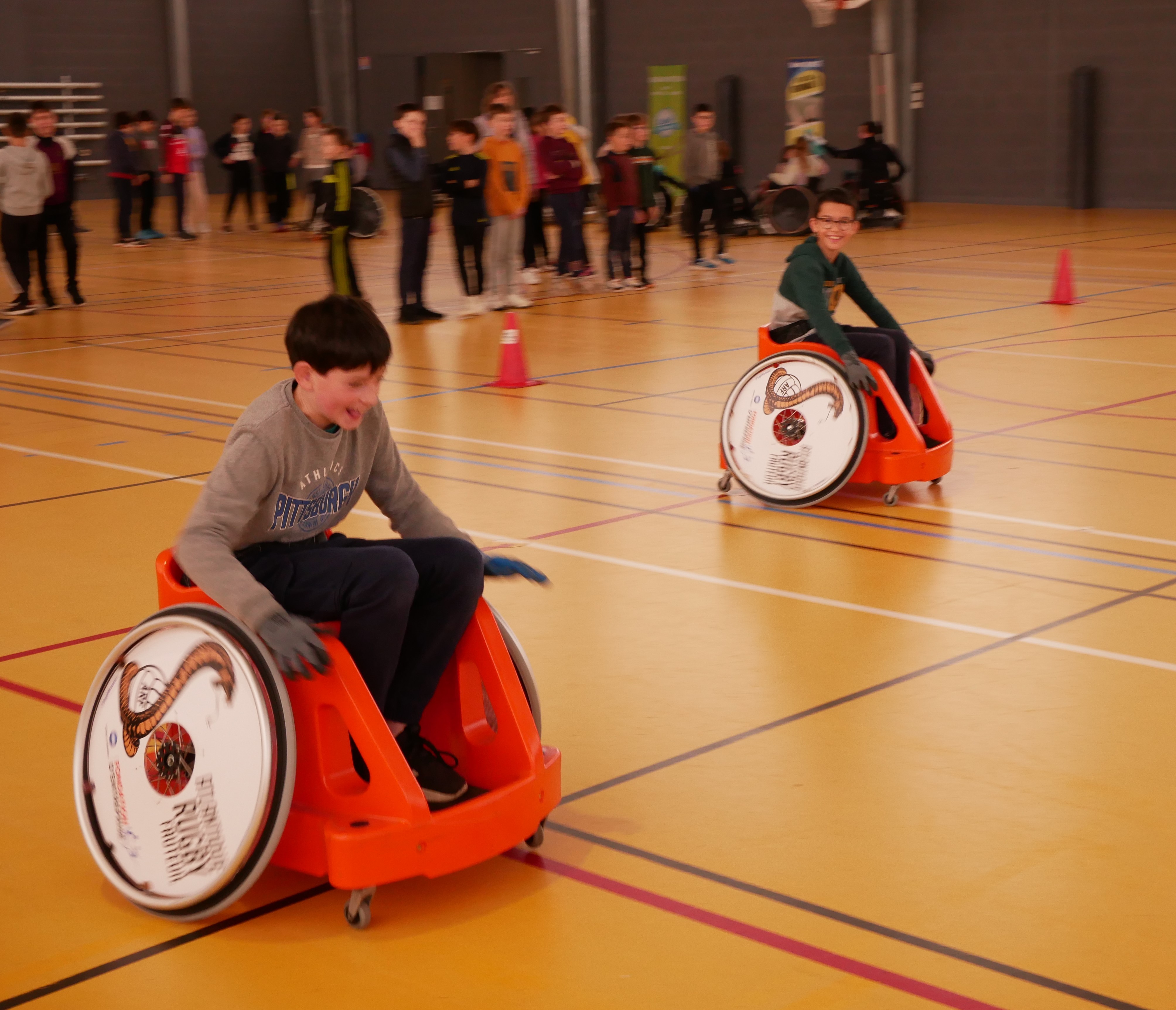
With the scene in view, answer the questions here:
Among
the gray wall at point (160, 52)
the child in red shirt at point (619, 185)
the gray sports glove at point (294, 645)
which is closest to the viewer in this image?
the gray sports glove at point (294, 645)

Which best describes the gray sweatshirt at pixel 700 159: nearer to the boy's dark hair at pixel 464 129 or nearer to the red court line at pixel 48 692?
the boy's dark hair at pixel 464 129

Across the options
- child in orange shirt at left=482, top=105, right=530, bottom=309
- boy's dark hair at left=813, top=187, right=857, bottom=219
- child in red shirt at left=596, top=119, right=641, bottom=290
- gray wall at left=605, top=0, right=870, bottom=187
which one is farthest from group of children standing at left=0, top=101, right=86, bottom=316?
gray wall at left=605, top=0, right=870, bottom=187

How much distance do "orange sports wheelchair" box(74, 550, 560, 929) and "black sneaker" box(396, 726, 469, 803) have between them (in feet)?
0.12

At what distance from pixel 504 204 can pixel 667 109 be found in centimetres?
1603

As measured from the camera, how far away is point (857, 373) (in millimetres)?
6348

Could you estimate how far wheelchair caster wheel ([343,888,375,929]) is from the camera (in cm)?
314

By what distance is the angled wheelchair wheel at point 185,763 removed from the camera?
3055 mm

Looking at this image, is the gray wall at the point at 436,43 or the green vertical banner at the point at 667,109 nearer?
the green vertical banner at the point at 667,109

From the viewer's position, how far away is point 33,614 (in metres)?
5.38

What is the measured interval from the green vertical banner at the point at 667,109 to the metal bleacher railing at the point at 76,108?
10532 mm

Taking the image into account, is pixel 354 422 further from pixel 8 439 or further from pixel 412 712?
pixel 8 439

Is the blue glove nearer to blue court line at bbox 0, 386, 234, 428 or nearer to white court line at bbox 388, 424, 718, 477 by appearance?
white court line at bbox 388, 424, 718, 477

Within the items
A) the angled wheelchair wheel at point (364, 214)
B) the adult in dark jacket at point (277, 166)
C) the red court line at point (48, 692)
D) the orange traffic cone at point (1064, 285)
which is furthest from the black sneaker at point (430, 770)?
the adult in dark jacket at point (277, 166)

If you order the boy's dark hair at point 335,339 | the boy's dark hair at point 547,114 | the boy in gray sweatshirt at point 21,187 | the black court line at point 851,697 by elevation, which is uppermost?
the boy's dark hair at point 547,114
